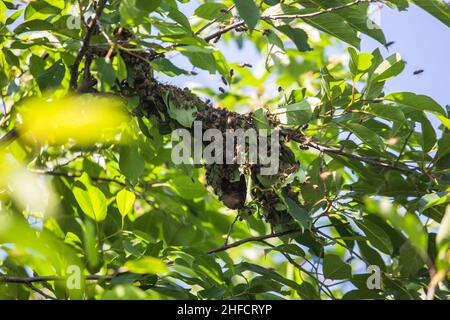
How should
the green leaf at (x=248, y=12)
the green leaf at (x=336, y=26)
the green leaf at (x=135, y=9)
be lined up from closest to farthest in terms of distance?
the green leaf at (x=135, y=9) < the green leaf at (x=248, y=12) < the green leaf at (x=336, y=26)

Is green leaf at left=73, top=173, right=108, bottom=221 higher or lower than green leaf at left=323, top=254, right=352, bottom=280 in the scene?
higher

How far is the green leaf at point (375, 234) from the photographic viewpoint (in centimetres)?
155

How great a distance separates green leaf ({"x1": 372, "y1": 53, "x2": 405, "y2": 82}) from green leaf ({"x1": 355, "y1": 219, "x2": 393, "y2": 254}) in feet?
1.09

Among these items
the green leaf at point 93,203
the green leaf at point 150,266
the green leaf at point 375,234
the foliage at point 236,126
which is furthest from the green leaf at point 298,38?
the green leaf at point 150,266

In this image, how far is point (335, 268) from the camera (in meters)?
1.57

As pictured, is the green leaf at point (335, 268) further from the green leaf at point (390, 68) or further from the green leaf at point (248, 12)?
the green leaf at point (248, 12)

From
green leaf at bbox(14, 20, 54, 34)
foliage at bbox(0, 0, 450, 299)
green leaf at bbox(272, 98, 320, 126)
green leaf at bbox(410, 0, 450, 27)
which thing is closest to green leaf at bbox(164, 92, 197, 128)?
foliage at bbox(0, 0, 450, 299)

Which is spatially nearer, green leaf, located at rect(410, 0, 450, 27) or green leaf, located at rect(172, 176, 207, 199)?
green leaf, located at rect(410, 0, 450, 27)

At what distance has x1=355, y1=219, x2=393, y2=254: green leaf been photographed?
1549 mm

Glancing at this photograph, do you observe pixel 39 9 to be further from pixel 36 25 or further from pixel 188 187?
pixel 188 187

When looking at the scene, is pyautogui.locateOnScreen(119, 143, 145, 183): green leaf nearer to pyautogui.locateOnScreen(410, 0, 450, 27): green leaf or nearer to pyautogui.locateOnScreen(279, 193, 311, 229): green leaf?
pyautogui.locateOnScreen(279, 193, 311, 229): green leaf

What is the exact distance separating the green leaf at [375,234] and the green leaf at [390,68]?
0.33m

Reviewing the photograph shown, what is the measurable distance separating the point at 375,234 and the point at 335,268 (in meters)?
0.12
